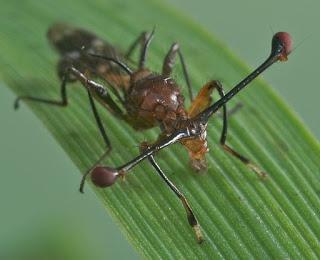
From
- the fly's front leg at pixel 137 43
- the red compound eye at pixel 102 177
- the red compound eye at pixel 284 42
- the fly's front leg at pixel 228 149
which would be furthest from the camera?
the fly's front leg at pixel 137 43

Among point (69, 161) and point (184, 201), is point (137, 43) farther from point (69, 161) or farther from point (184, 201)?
point (184, 201)

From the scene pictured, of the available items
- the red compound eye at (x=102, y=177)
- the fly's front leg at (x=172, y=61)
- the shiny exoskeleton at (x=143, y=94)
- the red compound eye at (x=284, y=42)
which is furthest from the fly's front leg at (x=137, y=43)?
the red compound eye at (x=102, y=177)

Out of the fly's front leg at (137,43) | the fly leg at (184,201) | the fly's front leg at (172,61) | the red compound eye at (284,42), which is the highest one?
the fly's front leg at (137,43)

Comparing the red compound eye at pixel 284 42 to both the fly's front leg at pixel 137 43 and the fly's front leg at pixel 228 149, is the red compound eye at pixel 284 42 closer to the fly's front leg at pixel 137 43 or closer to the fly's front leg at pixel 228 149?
the fly's front leg at pixel 228 149

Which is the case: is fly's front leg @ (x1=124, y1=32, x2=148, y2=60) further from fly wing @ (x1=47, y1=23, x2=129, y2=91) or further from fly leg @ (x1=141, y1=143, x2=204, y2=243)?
fly leg @ (x1=141, y1=143, x2=204, y2=243)

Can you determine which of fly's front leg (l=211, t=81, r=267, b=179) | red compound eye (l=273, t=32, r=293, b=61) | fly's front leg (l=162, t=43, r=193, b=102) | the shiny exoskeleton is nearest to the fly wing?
the shiny exoskeleton

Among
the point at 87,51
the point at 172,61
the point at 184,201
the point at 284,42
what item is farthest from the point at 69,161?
the point at 284,42

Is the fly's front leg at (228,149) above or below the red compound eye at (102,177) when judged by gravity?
below
